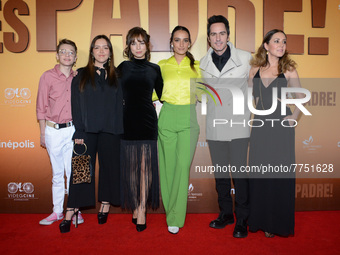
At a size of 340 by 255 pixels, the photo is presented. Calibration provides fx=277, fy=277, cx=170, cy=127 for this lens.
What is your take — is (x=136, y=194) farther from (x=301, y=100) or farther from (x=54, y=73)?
(x=301, y=100)

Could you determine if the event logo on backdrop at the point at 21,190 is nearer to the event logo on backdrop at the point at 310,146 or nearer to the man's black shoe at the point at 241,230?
the man's black shoe at the point at 241,230

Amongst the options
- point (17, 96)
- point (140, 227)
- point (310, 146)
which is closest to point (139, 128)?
point (140, 227)

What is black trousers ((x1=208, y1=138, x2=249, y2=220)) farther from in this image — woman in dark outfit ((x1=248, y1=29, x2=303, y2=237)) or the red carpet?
the red carpet

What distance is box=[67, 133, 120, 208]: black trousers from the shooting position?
→ 9.91 feet

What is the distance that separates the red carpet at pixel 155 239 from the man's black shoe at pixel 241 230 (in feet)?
0.19

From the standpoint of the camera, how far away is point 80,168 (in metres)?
2.96

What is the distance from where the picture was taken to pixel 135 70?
2.96 meters

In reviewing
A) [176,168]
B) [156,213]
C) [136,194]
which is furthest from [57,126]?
[156,213]

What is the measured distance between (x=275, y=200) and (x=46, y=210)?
2814 mm

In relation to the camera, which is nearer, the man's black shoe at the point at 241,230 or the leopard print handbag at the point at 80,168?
the man's black shoe at the point at 241,230

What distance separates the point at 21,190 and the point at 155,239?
1981mm

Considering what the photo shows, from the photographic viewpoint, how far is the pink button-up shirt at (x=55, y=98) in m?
3.08

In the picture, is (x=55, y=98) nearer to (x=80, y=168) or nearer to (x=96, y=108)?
(x=96, y=108)

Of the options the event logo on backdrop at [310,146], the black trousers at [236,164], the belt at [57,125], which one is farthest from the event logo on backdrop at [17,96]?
the event logo on backdrop at [310,146]
